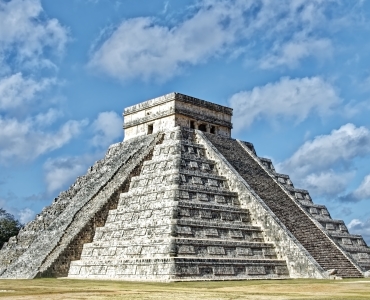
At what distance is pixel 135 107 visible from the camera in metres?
26.2

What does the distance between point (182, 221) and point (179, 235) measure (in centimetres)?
55

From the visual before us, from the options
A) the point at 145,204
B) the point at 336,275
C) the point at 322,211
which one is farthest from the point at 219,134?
the point at 336,275

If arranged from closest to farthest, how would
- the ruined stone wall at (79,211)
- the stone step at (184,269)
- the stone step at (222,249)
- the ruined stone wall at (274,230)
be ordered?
the stone step at (184,269)
the stone step at (222,249)
the ruined stone wall at (274,230)
the ruined stone wall at (79,211)

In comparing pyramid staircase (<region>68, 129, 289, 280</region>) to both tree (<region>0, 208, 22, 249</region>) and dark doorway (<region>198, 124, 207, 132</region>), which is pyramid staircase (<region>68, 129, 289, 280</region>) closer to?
dark doorway (<region>198, 124, 207, 132</region>)

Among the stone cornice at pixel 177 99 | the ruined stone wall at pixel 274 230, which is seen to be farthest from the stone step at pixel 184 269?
the stone cornice at pixel 177 99

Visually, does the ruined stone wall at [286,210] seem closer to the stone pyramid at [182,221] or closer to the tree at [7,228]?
the stone pyramid at [182,221]

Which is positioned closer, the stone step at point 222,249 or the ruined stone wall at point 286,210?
the stone step at point 222,249

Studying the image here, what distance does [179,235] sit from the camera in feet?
54.4

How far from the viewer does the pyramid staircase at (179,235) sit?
15.9 meters

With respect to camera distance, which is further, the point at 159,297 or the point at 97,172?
the point at 97,172

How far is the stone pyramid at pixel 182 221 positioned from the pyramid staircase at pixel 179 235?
4 centimetres

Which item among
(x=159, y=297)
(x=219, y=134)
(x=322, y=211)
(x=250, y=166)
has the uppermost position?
(x=219, y=134)

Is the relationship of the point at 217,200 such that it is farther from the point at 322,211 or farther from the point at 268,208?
the point at 322,211

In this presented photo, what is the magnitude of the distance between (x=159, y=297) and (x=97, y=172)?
576 inches
